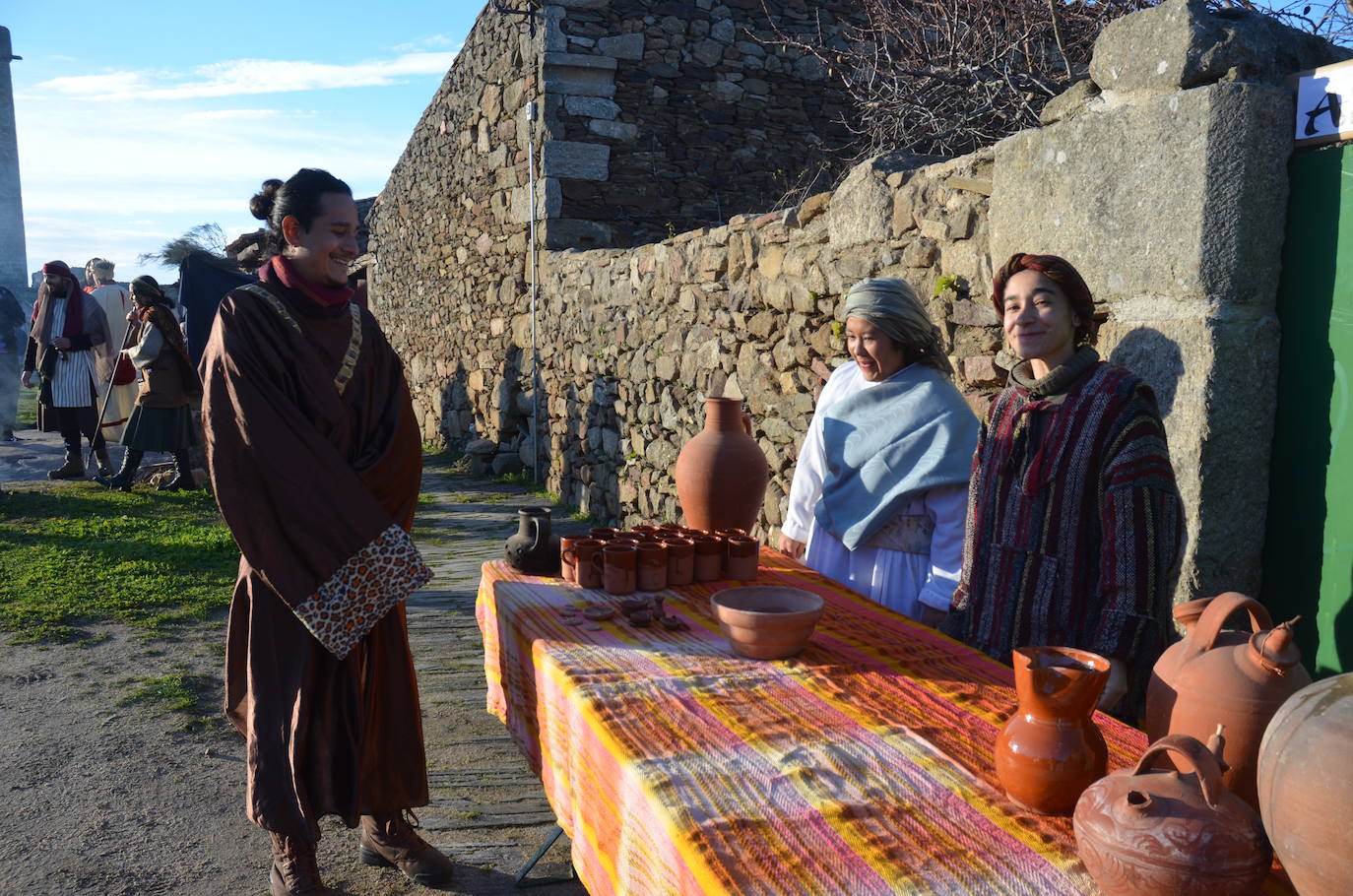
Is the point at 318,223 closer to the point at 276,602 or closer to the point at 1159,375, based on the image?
the point at 276,602

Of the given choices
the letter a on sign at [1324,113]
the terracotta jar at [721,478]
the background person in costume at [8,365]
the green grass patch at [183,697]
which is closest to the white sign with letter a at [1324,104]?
the letter a on sign at [1324,113]

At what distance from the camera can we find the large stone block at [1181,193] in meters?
2.24

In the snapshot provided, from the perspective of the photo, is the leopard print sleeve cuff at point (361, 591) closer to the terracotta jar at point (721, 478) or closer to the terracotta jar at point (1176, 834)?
the terracotta jar at point (721, 478)

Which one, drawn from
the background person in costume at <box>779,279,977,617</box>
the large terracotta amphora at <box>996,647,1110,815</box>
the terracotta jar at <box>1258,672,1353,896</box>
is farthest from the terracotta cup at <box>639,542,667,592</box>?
the terracotta jar at <box>1258,672,1353,896</box>

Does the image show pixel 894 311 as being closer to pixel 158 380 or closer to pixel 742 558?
pixel 742 558

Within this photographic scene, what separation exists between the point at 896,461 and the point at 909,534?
217mm

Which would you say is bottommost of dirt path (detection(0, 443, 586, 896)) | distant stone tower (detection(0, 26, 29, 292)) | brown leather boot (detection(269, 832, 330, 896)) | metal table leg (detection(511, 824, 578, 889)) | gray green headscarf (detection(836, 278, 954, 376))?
dirt path (detection(0, 443, 586, 896))

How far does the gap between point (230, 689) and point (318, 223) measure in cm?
123

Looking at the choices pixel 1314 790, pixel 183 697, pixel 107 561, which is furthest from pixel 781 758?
pixel 107 561

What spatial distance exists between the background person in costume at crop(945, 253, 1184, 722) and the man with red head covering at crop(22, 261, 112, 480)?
338 inches

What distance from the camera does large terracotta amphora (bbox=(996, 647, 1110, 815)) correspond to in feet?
4.11

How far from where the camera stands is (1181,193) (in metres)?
2.31

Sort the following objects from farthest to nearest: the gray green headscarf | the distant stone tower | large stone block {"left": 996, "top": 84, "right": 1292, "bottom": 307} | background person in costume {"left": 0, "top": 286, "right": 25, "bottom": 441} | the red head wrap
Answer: the distant stone tower, background person in costume {"left": 0, "top": 286, "right": 25, "bottom": 441}, the gray green headscarf, large stone block {"left": 996, "top": 84, "right": 1292, "bottom": 307}, the red head wrap

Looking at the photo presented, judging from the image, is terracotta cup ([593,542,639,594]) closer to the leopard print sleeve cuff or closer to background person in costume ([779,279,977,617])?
the leopard print sleeve cuff
